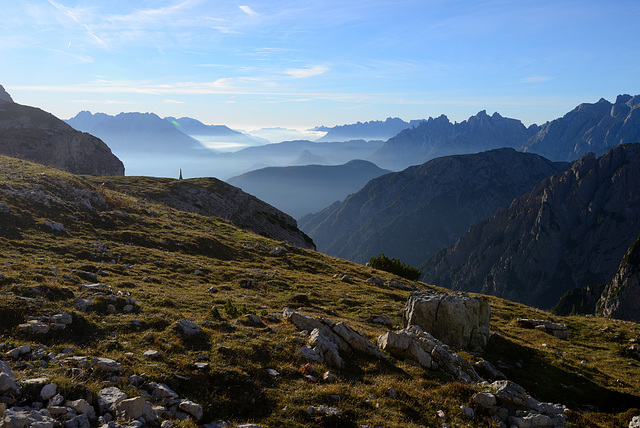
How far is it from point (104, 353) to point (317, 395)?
7.53 m

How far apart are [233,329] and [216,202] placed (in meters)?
60.9

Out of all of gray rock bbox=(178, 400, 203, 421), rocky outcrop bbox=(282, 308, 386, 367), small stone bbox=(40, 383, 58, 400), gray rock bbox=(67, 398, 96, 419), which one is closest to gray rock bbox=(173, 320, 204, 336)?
rocky outcrop bbox=(282, 308, 386, 367)

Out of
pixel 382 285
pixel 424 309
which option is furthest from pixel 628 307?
pixel 424 309

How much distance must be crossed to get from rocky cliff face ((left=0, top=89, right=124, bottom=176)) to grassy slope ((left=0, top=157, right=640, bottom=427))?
63918 millimetres

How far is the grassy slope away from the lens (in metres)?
12.2

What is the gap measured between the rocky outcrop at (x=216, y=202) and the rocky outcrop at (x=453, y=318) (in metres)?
47.8

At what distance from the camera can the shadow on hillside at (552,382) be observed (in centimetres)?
1888

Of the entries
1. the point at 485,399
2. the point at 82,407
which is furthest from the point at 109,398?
the point at 485,399

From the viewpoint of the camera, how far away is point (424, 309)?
24344mm

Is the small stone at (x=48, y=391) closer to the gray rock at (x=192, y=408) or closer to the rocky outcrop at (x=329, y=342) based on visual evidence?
the gray rock at (x=192, y=408)

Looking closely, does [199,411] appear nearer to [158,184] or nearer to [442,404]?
[442,404]

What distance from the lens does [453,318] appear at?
23.7 m

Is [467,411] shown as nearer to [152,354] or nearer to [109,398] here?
[152,354]

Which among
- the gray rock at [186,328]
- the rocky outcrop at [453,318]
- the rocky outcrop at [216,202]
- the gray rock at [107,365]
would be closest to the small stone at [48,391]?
the gray rock at [107,365]
